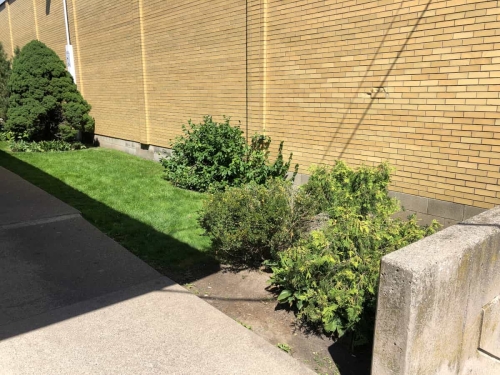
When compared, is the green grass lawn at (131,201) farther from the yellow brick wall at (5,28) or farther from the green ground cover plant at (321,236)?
the yellow brick wall at (5,28)

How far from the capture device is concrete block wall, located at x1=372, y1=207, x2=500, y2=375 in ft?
7.82

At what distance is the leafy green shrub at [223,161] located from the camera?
24.8 ft

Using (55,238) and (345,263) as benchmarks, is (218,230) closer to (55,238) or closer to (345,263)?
(345,263)

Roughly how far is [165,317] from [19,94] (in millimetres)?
11146

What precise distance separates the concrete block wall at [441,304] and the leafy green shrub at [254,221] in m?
1.76

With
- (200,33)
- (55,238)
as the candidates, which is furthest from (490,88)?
(200,33)

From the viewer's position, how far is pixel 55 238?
557 centimetres

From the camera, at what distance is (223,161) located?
26.2 feet

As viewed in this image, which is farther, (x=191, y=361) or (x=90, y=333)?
(x=90, y=333)

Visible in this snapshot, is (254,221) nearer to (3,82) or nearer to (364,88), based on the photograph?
(364,88)

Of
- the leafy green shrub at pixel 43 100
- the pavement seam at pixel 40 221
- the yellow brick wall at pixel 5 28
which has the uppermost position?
the yellow brick wall at pixel 5 28

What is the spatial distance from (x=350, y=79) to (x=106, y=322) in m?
4.49

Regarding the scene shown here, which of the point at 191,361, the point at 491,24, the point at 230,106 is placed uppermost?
the point at 491,24

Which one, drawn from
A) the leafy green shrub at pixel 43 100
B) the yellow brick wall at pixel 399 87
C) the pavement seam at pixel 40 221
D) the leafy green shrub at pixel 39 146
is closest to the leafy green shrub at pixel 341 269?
the yellow brick wall at pixel 399 87
